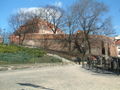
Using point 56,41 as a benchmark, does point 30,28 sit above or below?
above

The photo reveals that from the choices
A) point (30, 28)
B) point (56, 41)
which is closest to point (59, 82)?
point (56, 41)

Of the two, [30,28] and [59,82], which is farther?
[30,28]

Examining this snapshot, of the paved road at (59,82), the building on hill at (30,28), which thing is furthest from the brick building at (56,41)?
the paved road at (59,82)

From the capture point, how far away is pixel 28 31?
68.7 meters

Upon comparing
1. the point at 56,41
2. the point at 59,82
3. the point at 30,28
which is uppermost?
the point at 30,28

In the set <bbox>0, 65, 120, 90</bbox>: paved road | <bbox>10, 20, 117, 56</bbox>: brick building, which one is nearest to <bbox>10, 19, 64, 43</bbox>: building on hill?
<bbox>10, 20, 117, 56</bbox>: brick building

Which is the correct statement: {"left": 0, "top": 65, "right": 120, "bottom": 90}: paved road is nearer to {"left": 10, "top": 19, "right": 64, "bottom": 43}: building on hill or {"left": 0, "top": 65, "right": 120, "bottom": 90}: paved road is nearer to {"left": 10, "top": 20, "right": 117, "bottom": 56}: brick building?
{"left": 10, "top": 20, "right": 117, "bottom": 56}: brick building

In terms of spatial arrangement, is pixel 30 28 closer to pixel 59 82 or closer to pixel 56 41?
pixel 56 41

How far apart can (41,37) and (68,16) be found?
10.9 meters

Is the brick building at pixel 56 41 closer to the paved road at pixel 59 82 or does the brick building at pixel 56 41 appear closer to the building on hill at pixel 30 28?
the building on hill at pixel 30 28

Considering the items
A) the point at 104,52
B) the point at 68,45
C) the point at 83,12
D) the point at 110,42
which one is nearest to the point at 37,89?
the point at 83,12

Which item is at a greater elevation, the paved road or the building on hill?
the building on hill

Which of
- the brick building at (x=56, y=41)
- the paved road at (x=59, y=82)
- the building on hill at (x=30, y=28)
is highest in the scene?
the building on hill at (x=30, y=28)

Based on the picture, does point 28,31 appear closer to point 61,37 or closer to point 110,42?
point 61,37
